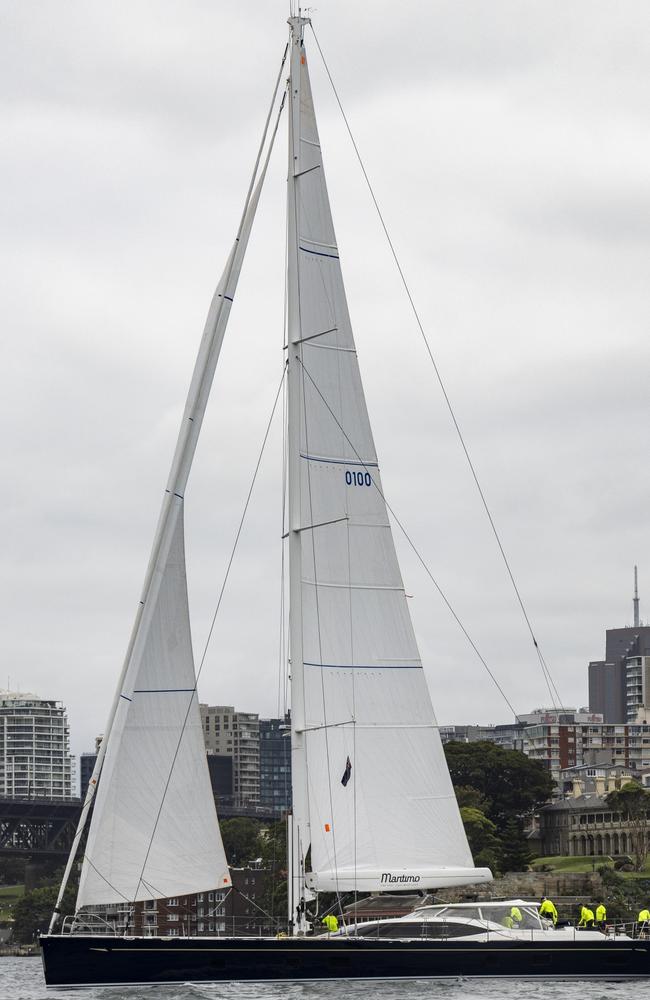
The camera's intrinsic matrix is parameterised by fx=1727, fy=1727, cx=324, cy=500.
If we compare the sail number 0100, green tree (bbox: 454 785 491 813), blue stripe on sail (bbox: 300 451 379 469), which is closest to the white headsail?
blue stripe on sail (bbox: 300 451 379 469)

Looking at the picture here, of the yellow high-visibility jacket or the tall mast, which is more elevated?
Result: the tall mast

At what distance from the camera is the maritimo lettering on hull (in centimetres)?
3175

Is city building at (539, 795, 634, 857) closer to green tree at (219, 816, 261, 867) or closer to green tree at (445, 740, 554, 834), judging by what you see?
green tree at (445, 740, 554, 834)

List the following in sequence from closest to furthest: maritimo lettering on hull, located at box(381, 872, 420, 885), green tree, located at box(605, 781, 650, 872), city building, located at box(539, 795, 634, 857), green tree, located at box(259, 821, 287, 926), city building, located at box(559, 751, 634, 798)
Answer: maritimo lettering on hull, located at box(381, 872, 420, 885), green tree, located at box(259, 821, 287, 926), green tree, located at box(605, 781, 650, 872), city building, located at box(539, 795, 634, 857), city building, located at box(559, 751, 634, 798)

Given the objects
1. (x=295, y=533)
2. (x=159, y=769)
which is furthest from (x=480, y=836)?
(x=159, y=769)

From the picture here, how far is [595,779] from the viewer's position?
13700cm

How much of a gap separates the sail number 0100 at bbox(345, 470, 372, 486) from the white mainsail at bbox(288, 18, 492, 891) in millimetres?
27

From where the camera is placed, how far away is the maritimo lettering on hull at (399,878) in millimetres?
31750

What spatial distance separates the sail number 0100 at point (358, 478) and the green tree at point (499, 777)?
7361 centimetres

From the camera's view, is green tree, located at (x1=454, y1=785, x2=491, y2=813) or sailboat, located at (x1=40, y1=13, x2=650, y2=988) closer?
sailboat, located at (x1=40, y1=13, x2=650, y2=988)

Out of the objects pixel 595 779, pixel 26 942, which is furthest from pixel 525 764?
pixel 26 942

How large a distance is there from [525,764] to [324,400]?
8049cm

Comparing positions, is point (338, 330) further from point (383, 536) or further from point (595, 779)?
point (595, 779)

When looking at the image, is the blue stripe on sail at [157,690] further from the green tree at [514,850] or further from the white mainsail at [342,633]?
the green tree at [514,850]
